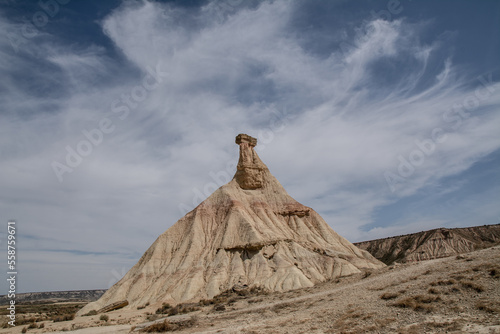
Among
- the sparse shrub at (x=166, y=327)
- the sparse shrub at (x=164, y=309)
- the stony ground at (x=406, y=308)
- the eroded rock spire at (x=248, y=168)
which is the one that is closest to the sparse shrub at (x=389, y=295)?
the stony ground at (x=406, y=308)

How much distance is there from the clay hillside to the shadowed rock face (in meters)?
31.3

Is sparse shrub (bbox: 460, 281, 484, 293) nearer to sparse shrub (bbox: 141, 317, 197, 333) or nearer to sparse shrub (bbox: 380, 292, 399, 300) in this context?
sparse shrub (bbox: 380, 292, 399, 300)

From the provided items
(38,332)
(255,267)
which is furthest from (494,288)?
(255,267)

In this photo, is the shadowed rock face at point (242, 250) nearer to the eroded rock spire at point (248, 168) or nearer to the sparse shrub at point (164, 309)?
the eroded rock spire at point (248, 168)

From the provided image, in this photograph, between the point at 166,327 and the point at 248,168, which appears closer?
the point at 166,327

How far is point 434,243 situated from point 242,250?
194 feet

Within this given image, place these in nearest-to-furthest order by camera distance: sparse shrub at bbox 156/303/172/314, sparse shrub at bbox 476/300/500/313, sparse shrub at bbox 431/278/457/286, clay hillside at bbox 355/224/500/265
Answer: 1. sparse shrub at bbox 476/300/500/313
2. sparse shrub at bbox 431/278/457/286
3. sparse shrub at bbox 156/303/172/314
4. clay hillside at bbox 355/224/500/265

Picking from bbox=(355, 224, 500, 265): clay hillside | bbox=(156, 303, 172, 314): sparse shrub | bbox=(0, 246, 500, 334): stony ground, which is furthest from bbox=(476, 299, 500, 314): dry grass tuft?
bbox=(355, 224, 500, 265): clay hillside

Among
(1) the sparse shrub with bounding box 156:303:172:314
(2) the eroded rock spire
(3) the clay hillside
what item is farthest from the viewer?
(3) the clay hillside

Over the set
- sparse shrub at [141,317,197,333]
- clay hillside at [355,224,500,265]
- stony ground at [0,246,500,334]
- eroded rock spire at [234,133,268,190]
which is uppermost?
eroded rock spire at [234,133,268,190]

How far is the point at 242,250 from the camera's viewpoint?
→ 159 ft

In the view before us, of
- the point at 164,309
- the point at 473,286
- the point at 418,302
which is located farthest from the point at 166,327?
the point at 473,286

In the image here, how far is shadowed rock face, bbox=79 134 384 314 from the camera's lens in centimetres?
4206

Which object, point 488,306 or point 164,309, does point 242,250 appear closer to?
point 164,309
